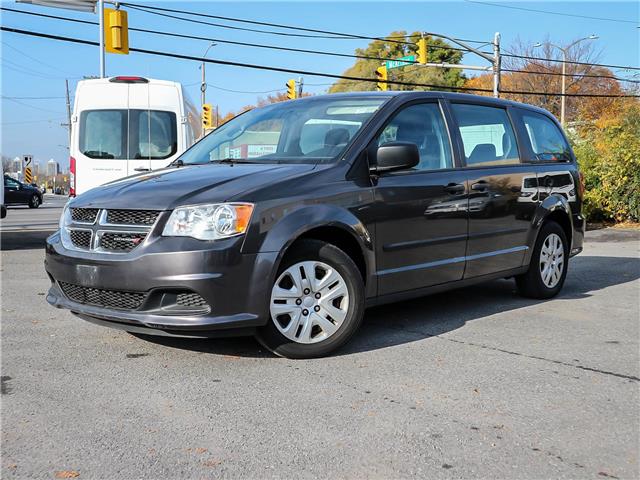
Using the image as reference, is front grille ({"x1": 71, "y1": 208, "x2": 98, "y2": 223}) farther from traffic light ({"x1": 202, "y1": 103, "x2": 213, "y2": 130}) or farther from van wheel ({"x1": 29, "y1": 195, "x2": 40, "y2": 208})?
van wheel ({"x1": 29, "y1": 195, "x2": 40, "y2": 208})

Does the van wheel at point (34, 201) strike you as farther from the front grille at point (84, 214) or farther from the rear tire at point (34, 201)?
→ the front grille at point (84, 214)

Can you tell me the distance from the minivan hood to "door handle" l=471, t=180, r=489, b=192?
5.31 ft

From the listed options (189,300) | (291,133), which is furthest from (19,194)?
(189,300)

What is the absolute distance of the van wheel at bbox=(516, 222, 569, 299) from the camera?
617cm

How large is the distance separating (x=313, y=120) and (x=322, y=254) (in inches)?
50.8

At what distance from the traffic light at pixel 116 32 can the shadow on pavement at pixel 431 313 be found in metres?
12.8

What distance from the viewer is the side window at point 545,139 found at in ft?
20.6

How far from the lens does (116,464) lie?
8.78 ft

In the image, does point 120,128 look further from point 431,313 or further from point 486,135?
point 431,313

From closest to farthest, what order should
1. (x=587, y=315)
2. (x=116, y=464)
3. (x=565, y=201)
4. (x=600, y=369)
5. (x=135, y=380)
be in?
1. (x=116, y=464)
2. (x=135, y=380)
3. (x=600, y=369)
4. (x=587, y=315)
5. (x=565, y=201)

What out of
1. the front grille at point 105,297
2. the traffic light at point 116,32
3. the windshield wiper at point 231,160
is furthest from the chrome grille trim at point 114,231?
the traffic light at point 116,32

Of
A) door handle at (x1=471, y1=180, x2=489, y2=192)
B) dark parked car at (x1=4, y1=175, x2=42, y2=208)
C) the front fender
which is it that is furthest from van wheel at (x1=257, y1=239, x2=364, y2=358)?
dark parked car at (x1=4, y1=175, x2=42, y2=208)

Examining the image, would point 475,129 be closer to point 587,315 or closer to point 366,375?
point 587,315

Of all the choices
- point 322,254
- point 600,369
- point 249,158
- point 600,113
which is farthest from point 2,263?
point 600,113
